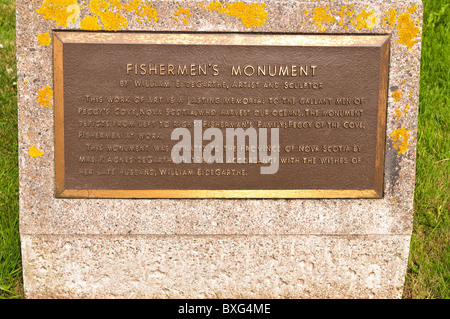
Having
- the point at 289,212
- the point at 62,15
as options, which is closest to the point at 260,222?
the point at 289,212

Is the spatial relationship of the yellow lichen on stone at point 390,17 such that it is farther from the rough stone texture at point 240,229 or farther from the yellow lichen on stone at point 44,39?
the yellow lichen on stone at point 44,39

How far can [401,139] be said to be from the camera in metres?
2.88

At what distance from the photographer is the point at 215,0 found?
9.07 ft

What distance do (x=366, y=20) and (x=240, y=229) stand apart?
1.62 meters

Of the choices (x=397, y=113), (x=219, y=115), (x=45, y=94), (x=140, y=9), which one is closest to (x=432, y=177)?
(x=397, y=113)

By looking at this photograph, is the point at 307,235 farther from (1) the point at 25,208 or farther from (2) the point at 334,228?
(1) the point at 25,208

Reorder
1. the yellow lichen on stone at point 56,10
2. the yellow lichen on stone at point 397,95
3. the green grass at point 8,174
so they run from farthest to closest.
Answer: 1. the green grass at point 8,174
2. the yellow lichen on stone at point 397,95
3. the yellow lichen on stone at point 56,10

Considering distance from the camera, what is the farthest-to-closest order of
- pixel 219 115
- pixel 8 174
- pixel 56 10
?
pixel 8 174 → pixel 219 115 → pixel 56 10

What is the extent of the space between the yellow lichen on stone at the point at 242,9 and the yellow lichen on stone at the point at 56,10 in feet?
3.02

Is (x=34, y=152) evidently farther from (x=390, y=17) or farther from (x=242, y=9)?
(x=390, y=17)

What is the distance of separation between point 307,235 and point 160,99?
4.46 feet

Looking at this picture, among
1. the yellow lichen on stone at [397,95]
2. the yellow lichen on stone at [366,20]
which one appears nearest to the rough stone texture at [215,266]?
the yellow lichen on stone at [397,95]

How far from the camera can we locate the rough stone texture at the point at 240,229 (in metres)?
2.79

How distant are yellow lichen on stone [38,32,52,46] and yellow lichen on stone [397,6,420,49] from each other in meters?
2.28
